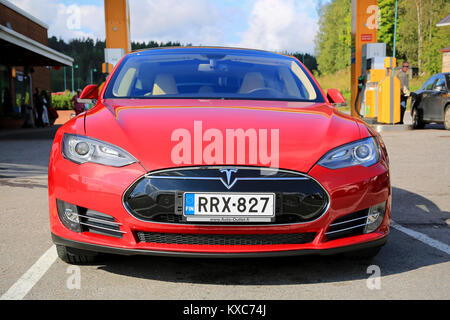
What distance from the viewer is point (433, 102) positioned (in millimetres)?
14914

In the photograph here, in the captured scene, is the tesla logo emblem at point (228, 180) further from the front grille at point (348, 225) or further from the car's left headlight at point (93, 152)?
the front grille at point (348, 225)

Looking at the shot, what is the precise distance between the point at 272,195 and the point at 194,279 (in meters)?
0.69

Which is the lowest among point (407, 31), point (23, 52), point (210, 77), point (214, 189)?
point (214, 189)

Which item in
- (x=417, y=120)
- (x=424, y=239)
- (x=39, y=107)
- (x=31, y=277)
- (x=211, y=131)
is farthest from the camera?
(x=39, y=107)

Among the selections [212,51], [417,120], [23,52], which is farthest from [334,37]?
[212,51]

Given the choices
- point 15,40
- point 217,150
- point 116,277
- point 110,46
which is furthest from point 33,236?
point 110,46

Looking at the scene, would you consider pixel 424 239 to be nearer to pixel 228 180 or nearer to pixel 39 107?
pixel 228 180

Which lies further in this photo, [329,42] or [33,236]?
[329,42]

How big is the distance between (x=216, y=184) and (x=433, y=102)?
Answer: 13.6 meters

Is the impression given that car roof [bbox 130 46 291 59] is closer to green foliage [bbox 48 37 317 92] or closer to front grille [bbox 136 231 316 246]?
front grille [bbox 136 231 316 246]

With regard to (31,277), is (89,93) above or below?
above

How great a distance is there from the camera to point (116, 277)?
3.04 m

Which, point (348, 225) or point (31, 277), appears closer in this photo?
point (348, 225)
